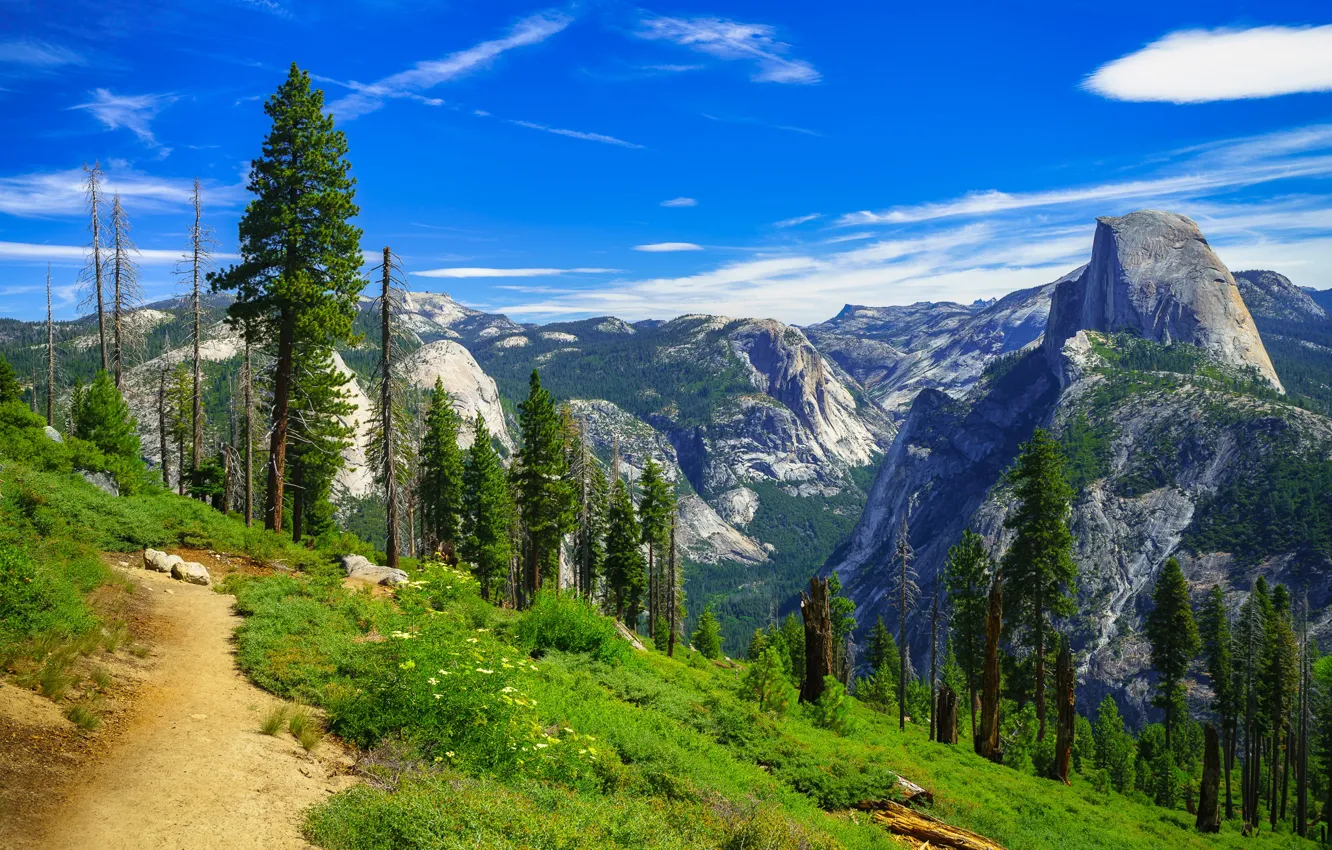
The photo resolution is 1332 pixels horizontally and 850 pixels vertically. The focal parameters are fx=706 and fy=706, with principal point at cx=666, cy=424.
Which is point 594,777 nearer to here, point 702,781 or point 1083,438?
point 702,781

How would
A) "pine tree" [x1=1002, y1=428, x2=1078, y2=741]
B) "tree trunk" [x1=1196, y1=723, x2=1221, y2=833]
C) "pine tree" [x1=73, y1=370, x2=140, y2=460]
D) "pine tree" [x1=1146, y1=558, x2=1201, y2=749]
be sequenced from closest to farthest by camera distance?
"tree trunk" [x1=1196, y1=723, x2=1221, y2=833] < "pine tree" [x1=73, y1=370, x2=140, y2=460] < "pine tree" [x1=1002, y1=428, x2=1078, y2=741] < "pine tree" [x1=1146, y1=558, x2=1201, y2=749]

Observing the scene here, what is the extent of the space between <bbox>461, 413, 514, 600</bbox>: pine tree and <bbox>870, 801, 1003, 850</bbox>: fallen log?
125 ft

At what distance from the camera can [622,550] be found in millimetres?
55031

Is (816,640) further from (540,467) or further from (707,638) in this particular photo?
(707,638)

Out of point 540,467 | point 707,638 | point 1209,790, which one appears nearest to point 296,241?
point 540,467

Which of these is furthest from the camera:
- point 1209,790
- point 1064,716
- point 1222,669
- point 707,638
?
point 707,638

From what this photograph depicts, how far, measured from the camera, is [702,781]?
1157cm

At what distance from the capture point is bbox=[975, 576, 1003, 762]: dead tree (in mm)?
28062

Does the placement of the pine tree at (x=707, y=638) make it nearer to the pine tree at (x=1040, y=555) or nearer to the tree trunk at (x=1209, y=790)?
the pine tree at (x=1040, y=555)

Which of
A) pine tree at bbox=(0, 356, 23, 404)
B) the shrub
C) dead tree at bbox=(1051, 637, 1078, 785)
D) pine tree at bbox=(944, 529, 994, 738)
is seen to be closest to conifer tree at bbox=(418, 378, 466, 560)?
pine tree at bbox=(0, 356, 23, 404)

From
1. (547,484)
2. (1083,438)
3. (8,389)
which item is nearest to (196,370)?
(8,389)

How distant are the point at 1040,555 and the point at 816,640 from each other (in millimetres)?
17754

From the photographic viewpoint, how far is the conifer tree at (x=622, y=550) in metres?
54.4

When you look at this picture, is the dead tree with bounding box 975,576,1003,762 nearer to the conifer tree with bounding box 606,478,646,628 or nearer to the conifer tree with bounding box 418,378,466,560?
the conifer tree with bounding box 606,478,646,628
